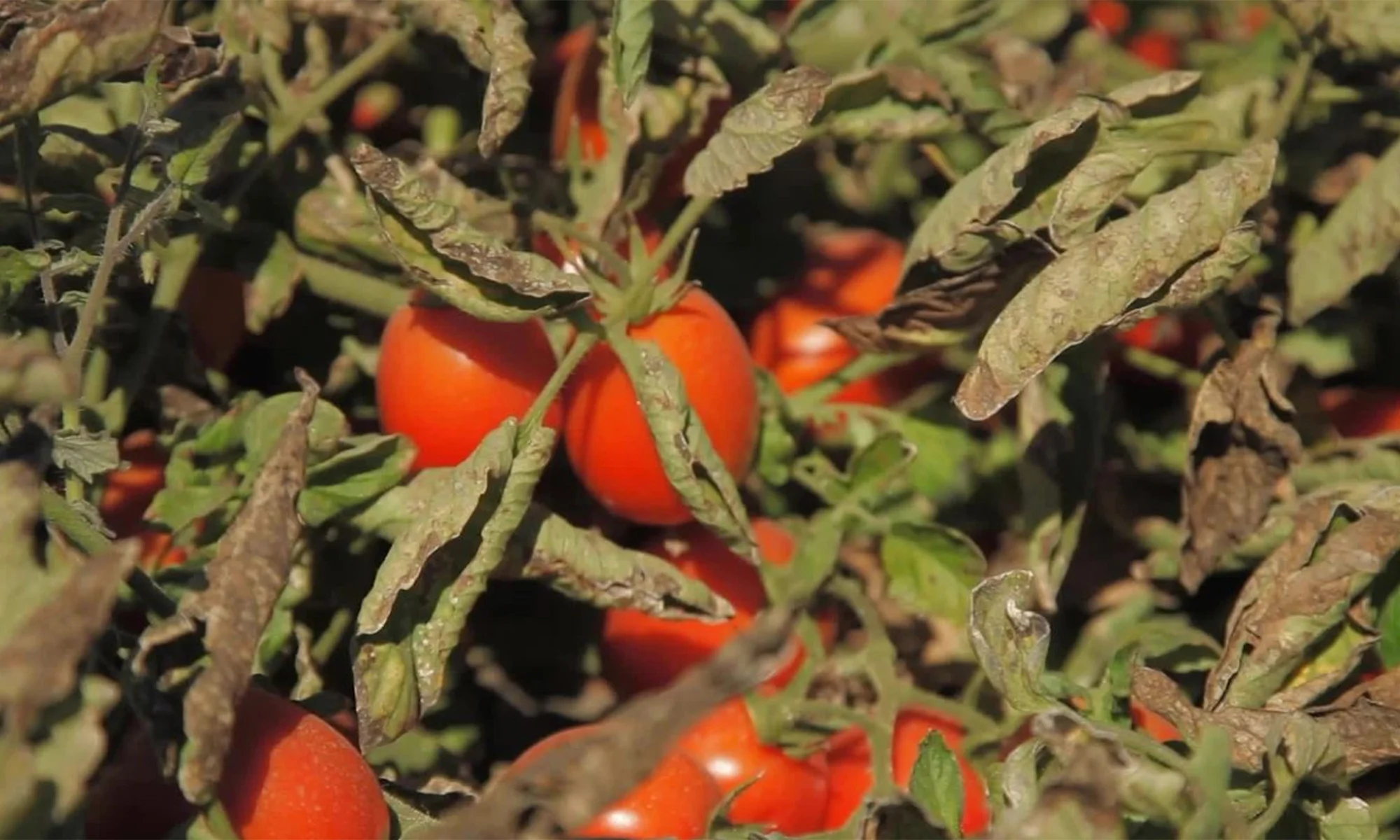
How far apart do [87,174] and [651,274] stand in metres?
0.32

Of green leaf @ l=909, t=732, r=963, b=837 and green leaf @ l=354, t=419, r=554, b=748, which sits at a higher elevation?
green leaf @ l=354, t=419, r=554, b=748

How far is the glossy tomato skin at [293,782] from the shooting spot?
0.75 m

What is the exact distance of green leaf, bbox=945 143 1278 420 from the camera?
843mm

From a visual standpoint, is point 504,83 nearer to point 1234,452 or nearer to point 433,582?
point 433,582

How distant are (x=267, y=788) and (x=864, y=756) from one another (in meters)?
0.40

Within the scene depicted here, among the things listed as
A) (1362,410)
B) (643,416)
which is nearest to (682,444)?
(643,416)

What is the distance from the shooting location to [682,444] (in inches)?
35.5

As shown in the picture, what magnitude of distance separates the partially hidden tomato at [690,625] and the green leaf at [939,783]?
0.21m

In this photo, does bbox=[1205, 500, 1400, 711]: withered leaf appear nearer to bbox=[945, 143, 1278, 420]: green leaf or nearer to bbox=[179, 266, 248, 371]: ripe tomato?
bbox=[945, 143, 1278, 420]: green leaf

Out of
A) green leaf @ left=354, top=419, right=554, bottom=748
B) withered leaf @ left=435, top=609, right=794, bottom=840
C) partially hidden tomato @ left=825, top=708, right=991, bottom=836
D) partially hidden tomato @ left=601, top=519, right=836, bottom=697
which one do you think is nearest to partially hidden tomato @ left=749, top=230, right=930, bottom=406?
partially hidden tomato @ left=601, top=519, right=836, bottom=697

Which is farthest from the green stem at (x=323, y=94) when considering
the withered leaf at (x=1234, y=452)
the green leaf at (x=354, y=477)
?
the withered leaf at (x=1234, y=452)

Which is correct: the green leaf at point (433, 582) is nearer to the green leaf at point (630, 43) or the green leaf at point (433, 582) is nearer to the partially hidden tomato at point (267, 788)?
the partially hidden tomato at point (267, 788)

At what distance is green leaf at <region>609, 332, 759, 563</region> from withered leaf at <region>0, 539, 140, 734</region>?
1.22ft

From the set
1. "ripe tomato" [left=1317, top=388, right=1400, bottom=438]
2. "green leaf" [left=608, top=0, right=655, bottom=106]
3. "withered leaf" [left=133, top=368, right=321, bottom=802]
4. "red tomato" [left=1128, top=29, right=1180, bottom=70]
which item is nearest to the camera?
"withered leaf" [left=133, top=368, right=321, bottom=802]
